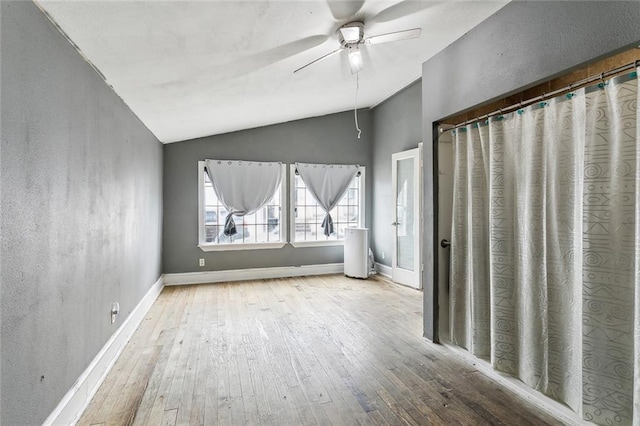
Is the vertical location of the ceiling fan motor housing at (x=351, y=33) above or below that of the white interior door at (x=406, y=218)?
above

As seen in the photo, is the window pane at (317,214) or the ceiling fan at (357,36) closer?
the ceiling fan at (357,36)

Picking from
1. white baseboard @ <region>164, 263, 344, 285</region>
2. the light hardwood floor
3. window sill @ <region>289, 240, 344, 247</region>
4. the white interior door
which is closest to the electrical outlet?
the light hardwood floor

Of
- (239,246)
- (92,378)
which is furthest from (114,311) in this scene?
(239,246)

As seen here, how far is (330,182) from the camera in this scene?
5.62 m

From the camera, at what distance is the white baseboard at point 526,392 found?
70.8 inches

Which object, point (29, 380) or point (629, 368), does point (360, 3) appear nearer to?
point (629, 368)

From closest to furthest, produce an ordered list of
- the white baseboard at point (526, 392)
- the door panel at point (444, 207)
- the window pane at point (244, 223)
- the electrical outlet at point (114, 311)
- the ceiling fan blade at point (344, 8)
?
the white baseboard at point (526, 392)
the ceiling fan blade at point (344, 8)
the electrical outlet at point (114, 311)
the door panel at point (444, 207)
the window pane at point (244, 223)

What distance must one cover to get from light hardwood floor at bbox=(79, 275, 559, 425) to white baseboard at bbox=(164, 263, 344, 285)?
3.75ft

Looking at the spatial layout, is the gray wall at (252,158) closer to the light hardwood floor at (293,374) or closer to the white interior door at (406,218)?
the white interior door at (406,218)

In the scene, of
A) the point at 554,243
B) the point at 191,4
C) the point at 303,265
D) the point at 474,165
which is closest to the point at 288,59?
the point at 191,4

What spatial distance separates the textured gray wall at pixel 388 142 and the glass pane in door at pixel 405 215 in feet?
0.65

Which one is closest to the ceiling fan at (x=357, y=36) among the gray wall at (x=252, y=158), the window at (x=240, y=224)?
the gray wall at (x=252, y=158)

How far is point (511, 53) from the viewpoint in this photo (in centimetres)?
206

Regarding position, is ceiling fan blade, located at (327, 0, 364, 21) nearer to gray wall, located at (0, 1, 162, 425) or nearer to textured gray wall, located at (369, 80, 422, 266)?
gray wall, located at (0, 1, 162, 425)
